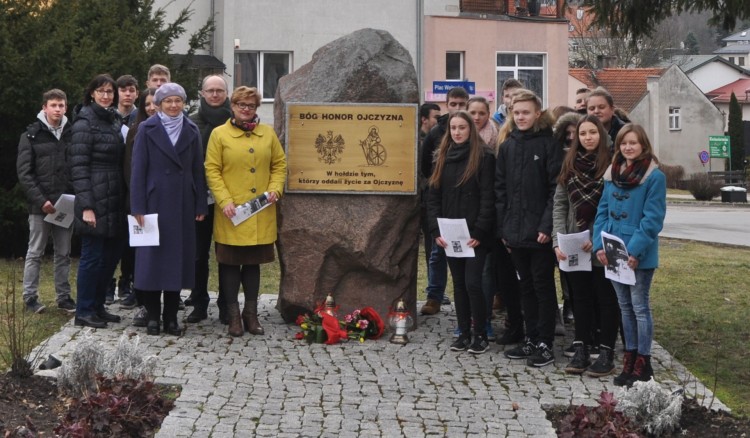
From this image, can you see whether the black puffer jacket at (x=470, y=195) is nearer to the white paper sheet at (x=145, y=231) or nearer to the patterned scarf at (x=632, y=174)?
the patterned scarf at (x=632, y=174)

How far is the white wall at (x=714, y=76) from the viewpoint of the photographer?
9938 cm

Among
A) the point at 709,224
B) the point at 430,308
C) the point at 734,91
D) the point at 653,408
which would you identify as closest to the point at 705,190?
the point at 709,224

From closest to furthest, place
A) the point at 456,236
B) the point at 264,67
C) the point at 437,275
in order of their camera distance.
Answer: the point at 456,236
the point at 437,275
the point at 264,67

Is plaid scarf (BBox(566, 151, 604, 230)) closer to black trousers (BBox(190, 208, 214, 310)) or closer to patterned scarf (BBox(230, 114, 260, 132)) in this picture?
patterned scarf (BBox(230, 114, 260, 132))

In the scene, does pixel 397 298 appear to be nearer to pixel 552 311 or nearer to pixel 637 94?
pixel 552 311

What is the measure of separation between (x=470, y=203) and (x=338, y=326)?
4.86ft

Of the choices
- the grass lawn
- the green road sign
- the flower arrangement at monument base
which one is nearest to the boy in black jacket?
the grass lawn

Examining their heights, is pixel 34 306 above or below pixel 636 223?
below

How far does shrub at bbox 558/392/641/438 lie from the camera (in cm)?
643

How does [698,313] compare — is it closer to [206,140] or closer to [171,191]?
[206,140]

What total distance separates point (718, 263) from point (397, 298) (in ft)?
25.9

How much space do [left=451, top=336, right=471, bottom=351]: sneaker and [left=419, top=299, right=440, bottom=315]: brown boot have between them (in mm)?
1692

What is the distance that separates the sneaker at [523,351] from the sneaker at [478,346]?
23 cm

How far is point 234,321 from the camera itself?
31.9 feet
